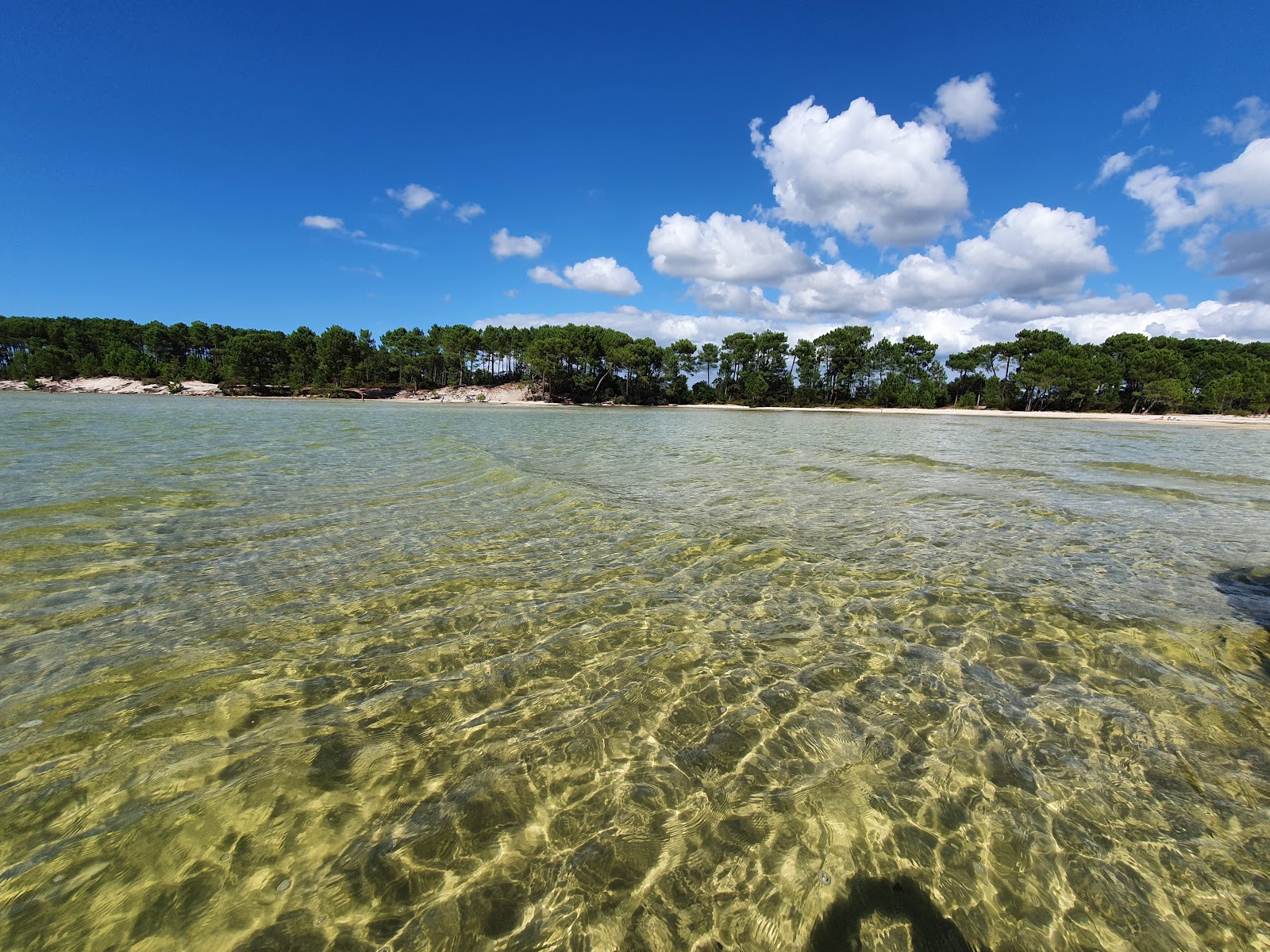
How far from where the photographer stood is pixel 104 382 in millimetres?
105250

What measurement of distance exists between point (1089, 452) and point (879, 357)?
9715cm

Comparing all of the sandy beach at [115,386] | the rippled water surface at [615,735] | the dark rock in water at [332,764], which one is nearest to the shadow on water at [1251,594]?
the rippled water surface at [615,735]

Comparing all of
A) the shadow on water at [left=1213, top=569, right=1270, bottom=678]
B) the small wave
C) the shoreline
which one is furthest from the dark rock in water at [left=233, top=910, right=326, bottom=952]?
the shoreline

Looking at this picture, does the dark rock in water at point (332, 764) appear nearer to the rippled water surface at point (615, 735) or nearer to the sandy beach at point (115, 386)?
the rippled water surface at point (615, 735)

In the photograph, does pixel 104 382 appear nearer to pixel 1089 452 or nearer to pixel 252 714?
pixel 252 714

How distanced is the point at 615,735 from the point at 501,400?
113 m

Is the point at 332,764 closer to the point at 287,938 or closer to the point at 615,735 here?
the point at 287,938

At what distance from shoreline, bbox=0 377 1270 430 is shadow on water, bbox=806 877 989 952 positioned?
96.5m

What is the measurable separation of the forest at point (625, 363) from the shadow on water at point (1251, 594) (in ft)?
351

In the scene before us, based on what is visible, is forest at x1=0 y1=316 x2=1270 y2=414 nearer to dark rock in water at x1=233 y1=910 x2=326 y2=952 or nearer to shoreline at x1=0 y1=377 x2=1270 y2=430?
shoreline at x1=0 y1=377 x2=1270 y2=430

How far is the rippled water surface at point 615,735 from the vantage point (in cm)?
282

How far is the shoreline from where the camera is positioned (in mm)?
79062

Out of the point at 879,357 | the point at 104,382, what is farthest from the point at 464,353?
the point at 879,357

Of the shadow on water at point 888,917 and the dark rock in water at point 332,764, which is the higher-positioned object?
the dark rock in water at point 332,764
